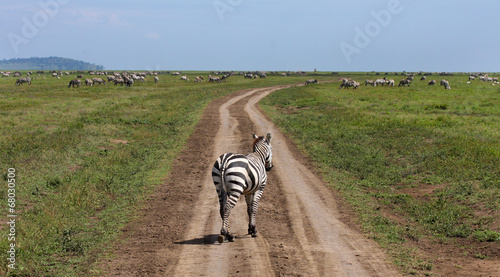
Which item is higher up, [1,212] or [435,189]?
[435,189]

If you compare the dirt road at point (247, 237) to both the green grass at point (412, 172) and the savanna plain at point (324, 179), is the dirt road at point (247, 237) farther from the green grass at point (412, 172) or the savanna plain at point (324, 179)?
the green grass at point (412, 172)

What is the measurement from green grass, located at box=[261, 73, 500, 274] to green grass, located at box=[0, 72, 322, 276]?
7383mm

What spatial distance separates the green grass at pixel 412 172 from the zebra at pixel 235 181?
353 centimetres

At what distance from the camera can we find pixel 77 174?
16.5 m

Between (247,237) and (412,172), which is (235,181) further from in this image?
(412,172)

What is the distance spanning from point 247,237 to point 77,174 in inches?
366

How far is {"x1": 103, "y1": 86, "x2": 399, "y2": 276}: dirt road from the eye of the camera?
8781 millimetres

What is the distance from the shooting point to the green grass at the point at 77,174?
31.8ft

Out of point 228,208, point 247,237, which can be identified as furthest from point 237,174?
point 247,237

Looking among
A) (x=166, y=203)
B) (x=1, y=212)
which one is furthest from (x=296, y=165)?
(x=1, y=212)

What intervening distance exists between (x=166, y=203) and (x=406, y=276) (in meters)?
7.89

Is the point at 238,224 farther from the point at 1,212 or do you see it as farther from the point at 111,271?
the point at 1,212

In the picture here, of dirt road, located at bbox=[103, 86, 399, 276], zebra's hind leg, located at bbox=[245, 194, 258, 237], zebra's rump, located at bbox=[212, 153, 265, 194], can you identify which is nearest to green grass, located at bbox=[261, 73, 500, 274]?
dirt road, located at bbox=[103, 86, 399, 276]

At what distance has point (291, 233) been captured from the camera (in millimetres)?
10969
